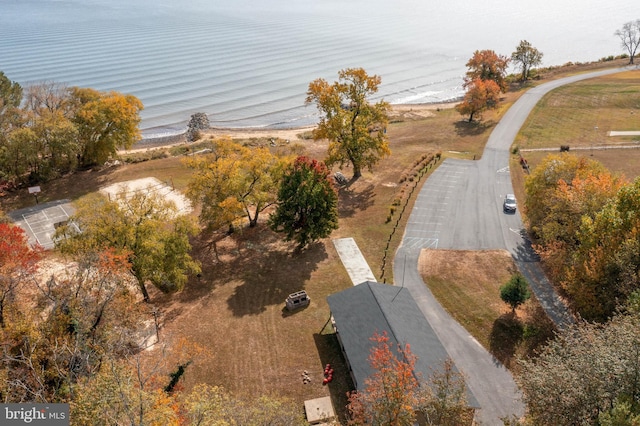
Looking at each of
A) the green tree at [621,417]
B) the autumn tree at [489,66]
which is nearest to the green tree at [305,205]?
the green tree at [621,417]

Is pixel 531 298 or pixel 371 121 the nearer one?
pixel 531 298

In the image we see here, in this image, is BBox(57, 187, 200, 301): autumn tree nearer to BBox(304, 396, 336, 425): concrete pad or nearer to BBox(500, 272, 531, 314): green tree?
BBox(304, 396, 336, 425): concrete pad

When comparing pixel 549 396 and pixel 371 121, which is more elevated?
pixel 371 121

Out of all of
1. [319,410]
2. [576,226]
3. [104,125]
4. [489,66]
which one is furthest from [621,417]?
[489,66]

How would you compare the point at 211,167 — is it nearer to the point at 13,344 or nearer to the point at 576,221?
the point at 13,344

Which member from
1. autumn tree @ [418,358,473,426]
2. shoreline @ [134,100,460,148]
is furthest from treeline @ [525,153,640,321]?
shoreline @ [134,100,460,148]

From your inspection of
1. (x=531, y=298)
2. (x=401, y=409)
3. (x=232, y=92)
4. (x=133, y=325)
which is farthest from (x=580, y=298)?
(x=232, y=92)

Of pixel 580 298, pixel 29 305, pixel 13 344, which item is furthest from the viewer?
pixel 29 305
